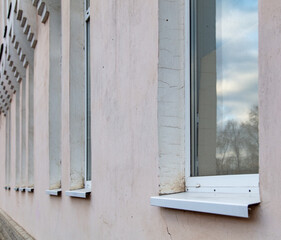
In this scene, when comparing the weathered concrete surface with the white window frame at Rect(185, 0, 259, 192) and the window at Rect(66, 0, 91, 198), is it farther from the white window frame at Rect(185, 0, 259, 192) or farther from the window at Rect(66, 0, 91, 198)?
the white window frame at Rect(185, 0, 259, 192)

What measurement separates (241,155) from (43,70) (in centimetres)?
579

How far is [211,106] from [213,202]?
2.64ft

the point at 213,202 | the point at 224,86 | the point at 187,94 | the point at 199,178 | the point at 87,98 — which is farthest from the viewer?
the point at 87,98

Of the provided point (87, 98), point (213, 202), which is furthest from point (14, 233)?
point (213, 202)

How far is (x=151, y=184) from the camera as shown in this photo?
10.8 ft

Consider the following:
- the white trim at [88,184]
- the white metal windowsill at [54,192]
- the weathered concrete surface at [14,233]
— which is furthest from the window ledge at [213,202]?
the weathered concrete surface at [14,233]

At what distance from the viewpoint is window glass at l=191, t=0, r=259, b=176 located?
2.58 m

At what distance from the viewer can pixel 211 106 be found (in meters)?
2.98

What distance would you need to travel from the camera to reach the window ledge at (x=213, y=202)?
2.17m

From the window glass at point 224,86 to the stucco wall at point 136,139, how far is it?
0.32 meters

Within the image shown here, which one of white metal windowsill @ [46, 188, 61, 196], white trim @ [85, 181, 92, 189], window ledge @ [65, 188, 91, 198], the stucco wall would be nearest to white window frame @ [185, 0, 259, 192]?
the stucco wall

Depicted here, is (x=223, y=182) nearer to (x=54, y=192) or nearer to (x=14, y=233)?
(x=54, y=192)

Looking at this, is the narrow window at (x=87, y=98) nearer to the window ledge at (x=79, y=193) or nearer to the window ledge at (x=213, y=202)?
the window ledge at (x=79, y=193)

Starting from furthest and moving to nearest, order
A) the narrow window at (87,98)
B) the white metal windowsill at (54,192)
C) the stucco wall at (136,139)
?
the white metal windowsill at (54,192) < the narrow window at (87,98) < the stucco wall at (136,139)
